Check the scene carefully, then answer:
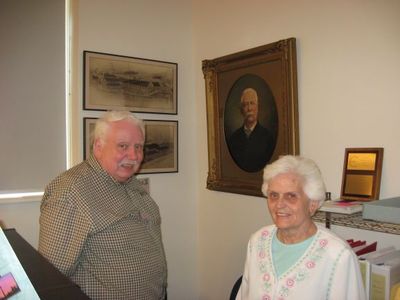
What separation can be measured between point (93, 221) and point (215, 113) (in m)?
1.51

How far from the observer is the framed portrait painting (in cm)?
224

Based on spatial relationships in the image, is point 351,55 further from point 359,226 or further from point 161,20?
point 161,20

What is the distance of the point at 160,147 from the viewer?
2.93 metres

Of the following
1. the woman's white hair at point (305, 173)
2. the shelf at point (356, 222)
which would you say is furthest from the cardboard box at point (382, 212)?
the woman's white hair at point (305, 173)

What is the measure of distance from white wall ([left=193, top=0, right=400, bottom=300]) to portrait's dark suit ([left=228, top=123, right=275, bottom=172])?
8.9 inches

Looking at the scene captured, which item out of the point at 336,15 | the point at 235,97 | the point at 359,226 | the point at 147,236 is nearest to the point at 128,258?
the point at 147,236

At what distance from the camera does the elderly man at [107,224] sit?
1.57 meters

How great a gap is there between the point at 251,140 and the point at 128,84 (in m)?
1.00

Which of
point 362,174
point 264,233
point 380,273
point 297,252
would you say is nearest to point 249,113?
point 362,174

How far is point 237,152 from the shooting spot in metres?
2.67

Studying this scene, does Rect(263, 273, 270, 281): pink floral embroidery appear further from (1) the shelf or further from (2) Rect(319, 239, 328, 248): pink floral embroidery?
(1) the shelf

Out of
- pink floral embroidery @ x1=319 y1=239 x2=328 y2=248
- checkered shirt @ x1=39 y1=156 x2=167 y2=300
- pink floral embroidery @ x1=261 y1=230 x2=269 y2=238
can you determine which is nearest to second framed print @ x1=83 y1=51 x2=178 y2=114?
checkered shirt @ x1=39 y1=156 x2=167 y2=300

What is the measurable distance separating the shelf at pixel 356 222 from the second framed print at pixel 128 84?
158 centimetres

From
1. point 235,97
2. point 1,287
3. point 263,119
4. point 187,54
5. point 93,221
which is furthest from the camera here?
point 187,54
